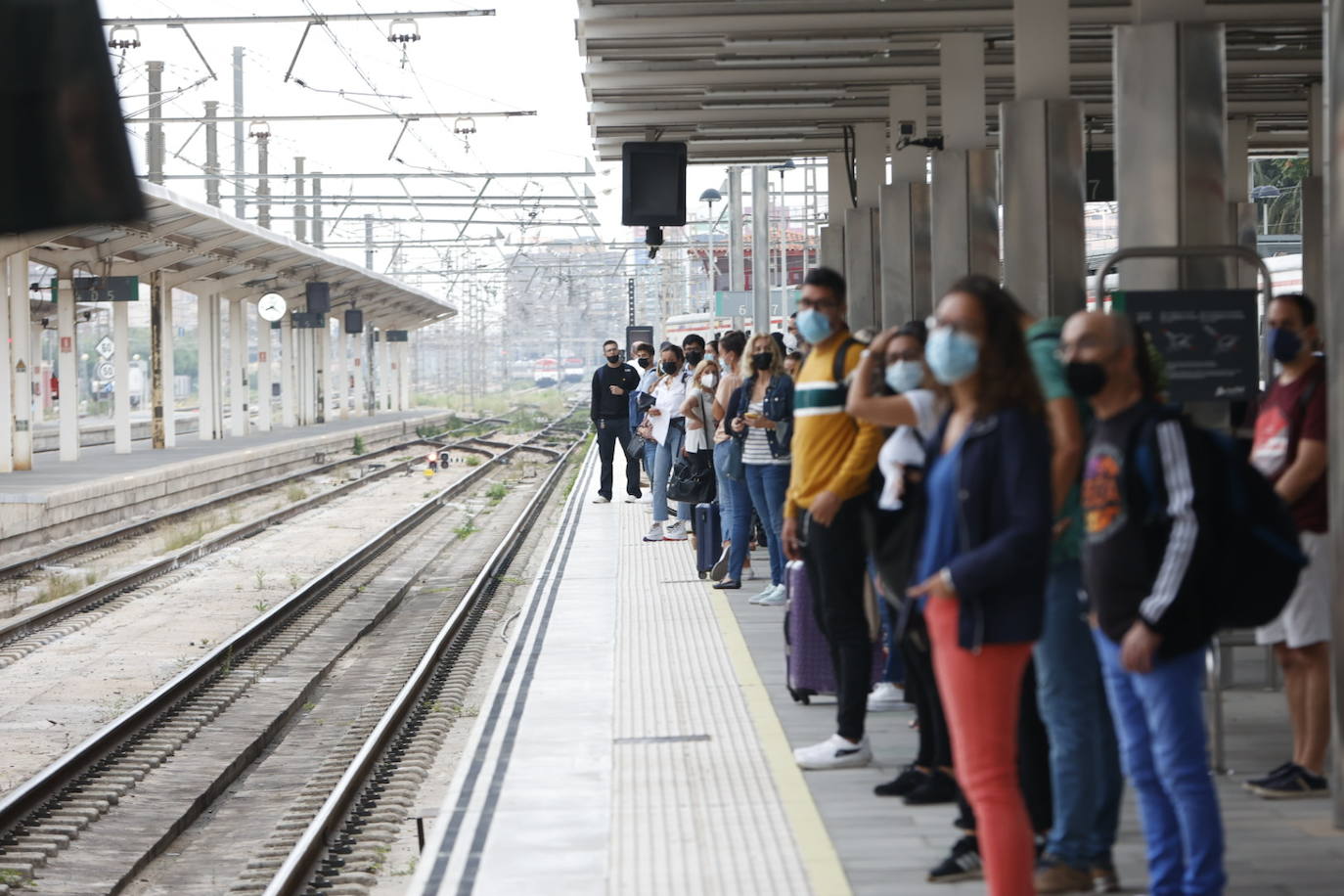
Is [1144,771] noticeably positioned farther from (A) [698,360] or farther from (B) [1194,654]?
(A) [698,360]

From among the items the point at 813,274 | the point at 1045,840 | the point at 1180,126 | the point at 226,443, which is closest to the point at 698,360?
the point at 1180,126

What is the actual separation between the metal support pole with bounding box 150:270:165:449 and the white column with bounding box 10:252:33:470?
586cm

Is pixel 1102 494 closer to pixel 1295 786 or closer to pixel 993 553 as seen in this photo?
pixel 993 553

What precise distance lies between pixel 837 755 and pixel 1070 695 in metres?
2.04

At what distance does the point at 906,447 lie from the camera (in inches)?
217

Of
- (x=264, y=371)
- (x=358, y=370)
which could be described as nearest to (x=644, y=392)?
(x=264, y=371)

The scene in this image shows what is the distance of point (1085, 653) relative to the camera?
4.68 m

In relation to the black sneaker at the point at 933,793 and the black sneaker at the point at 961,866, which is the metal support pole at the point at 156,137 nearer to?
the black sneaker at the point at 933,793

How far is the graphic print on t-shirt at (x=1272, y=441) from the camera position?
19.2 feet

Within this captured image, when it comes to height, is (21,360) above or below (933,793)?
above

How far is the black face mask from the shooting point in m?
4.25

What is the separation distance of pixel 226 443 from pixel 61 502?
1405cm

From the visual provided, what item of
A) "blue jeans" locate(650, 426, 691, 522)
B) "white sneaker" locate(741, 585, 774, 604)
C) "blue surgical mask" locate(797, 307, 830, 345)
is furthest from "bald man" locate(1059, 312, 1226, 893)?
"blue jeans" locate(650, 426, 691, 522)

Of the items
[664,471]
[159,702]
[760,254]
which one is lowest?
[159,702]
